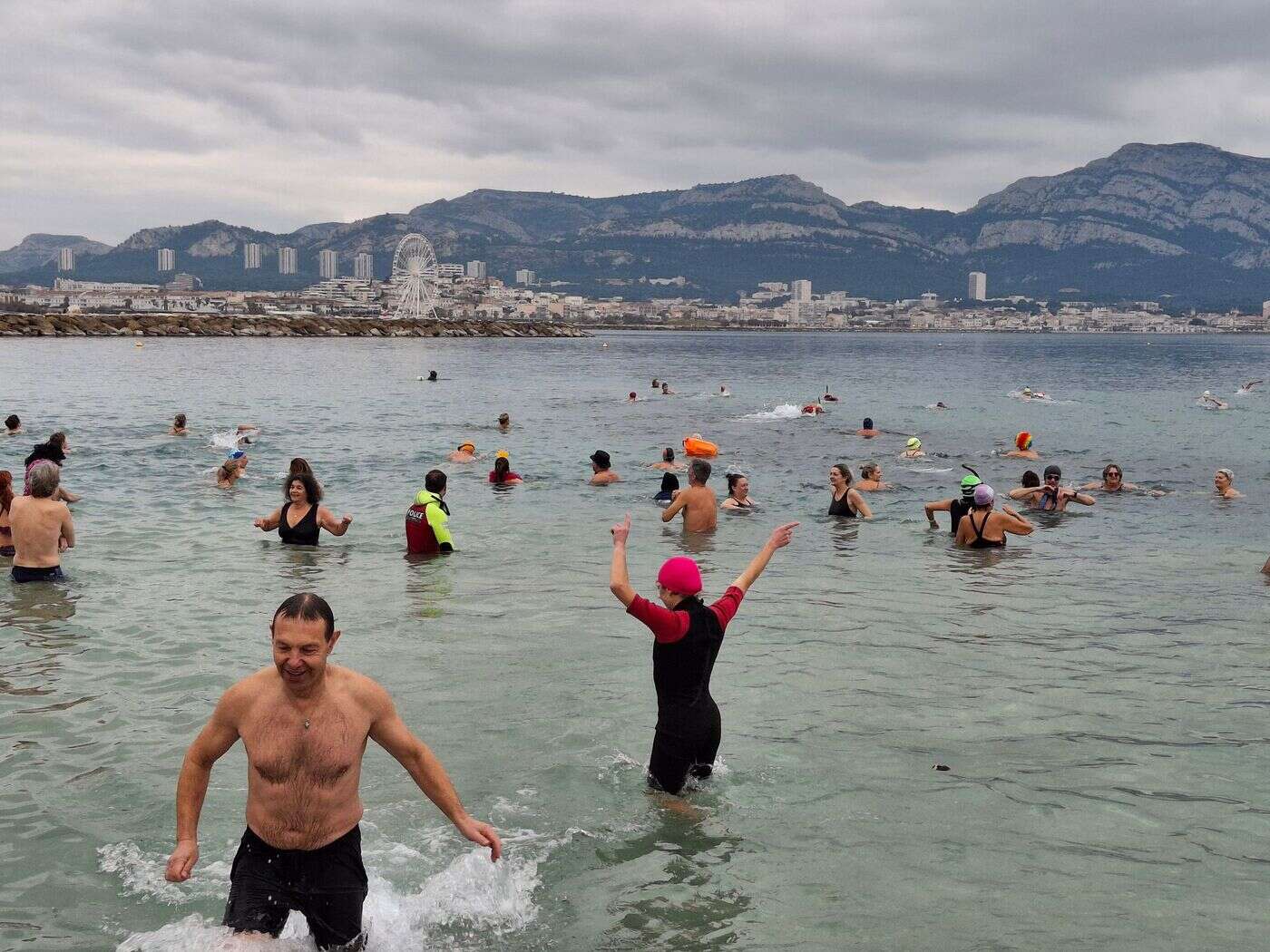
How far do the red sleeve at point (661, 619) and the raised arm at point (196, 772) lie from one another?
2.22 m

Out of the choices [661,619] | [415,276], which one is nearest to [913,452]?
[661,619]

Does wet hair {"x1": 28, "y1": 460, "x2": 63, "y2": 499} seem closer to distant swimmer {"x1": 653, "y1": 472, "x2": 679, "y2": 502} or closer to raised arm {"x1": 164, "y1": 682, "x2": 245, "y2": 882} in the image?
raised arm {"x1": 164, "y1": 682, "x2": 245, "y2": 882}

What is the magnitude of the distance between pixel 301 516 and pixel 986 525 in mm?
9539

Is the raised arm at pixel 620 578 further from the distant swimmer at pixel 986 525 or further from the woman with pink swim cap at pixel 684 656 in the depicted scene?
the distant swimmer at pixel 986 525

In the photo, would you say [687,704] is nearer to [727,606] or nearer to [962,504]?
[727,606]

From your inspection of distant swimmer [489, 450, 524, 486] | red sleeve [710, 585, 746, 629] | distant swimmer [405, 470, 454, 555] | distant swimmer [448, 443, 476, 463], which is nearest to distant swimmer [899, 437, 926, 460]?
distant swimmer [448, 443, 476, 463]

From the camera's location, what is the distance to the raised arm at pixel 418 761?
4816mm

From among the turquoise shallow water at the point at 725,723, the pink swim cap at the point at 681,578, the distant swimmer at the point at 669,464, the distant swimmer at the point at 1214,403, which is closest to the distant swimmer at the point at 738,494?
the turquoise shallow water at the point at 725,723

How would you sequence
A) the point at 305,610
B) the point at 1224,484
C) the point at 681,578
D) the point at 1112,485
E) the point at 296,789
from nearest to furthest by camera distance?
the point at 305,610, the point at 296,789, the point at 681,578, the point at 1224,484, the point at 1112,485

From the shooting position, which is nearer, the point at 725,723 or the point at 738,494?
the point at 725,723

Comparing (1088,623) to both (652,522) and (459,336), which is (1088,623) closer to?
(652,522)

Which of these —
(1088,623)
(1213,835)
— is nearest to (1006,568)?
(1088,623)

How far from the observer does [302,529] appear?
15180mm

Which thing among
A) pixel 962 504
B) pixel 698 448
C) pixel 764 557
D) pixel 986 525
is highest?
pixel 764 557
